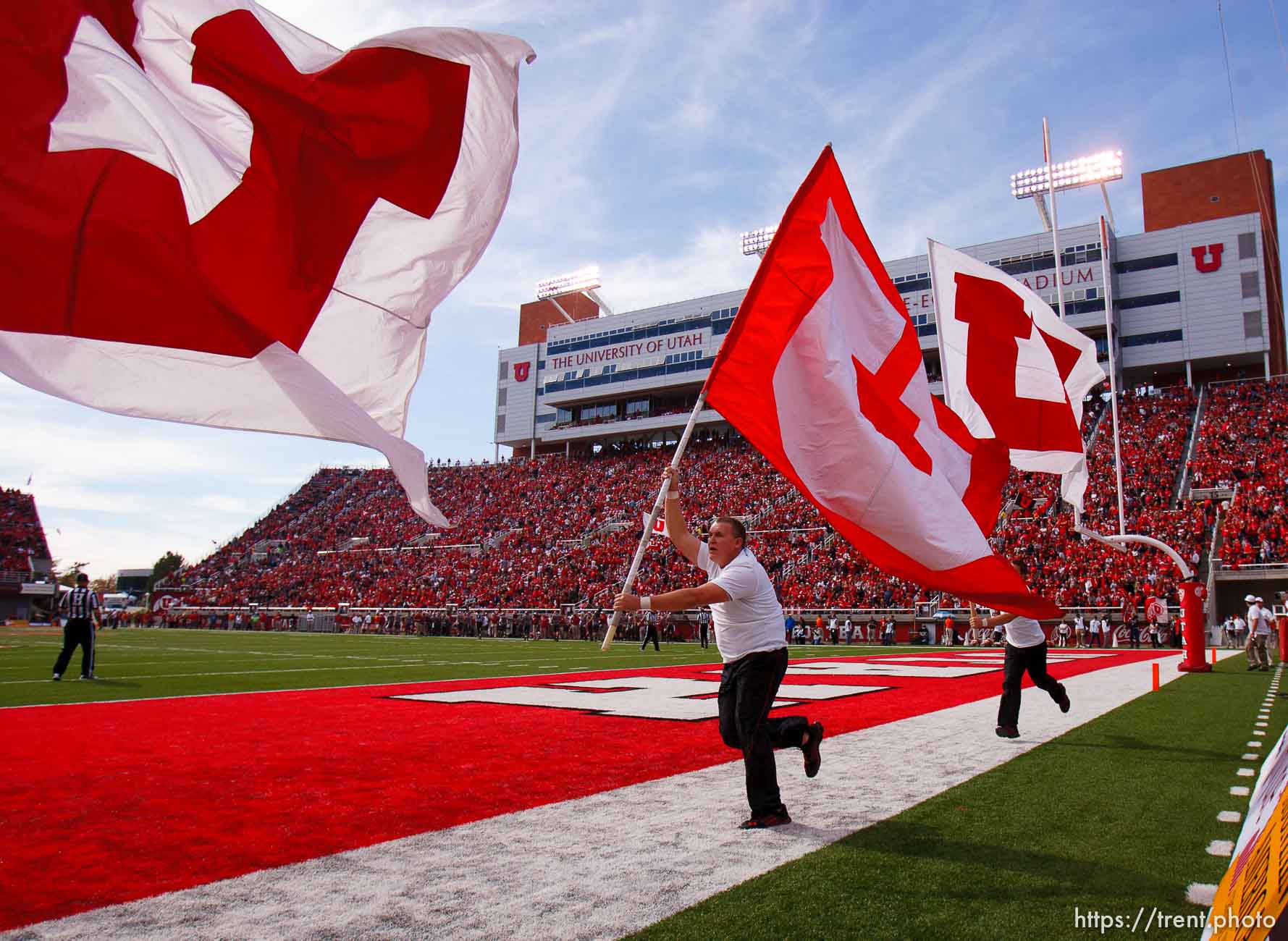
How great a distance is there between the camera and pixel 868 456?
6.09 meters

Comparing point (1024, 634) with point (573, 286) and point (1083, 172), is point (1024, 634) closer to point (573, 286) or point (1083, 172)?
point (1083, 172)

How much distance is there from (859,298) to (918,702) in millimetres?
6271

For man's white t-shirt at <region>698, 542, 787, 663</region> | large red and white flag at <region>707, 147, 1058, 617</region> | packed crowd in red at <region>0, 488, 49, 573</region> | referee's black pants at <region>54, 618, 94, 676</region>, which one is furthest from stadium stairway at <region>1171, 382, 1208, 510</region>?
packed crowd in red at <region>0, 488, 49, 573</region>

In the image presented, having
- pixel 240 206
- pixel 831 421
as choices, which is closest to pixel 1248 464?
pixel 831 421

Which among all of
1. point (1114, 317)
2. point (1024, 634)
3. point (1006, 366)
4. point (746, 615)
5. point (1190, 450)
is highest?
point (1114, 317)

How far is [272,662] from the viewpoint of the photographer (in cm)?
1920

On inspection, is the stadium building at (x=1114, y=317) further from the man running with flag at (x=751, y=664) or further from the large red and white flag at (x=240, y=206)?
the large red and white flag at (x=240, y=206)

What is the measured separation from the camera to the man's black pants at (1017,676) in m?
7.76

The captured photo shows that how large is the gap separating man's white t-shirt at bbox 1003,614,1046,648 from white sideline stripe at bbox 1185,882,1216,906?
14.8 ft

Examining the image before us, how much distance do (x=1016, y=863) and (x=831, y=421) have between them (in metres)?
2.99

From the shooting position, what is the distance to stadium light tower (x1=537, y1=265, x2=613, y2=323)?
7062cm

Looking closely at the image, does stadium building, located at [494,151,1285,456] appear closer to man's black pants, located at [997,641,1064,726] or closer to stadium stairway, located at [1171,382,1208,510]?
stadium stairway, located at [1171,382,1208,510]

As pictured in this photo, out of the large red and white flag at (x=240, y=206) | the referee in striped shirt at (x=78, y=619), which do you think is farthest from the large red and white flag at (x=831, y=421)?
the referee in striped shirt at (x=78, y=619)

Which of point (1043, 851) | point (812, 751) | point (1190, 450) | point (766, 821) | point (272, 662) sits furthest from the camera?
point (1190, 450)
